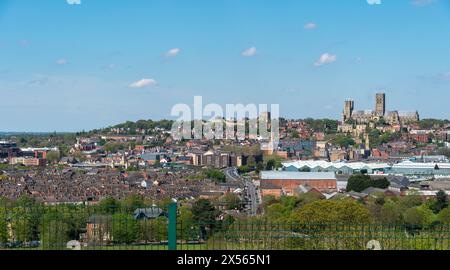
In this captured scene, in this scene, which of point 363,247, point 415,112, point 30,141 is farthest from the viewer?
point 415,112

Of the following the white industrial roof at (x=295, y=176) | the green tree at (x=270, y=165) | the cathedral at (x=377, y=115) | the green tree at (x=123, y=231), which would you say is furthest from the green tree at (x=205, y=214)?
the cathedral at (x=377, y=115)

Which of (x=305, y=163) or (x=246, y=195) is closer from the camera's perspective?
(x=246, y=195)

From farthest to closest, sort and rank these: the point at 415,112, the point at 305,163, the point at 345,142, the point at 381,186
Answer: the point at 415,112 → the point at 345,142 → the point at 305,163 → the point at 381,186

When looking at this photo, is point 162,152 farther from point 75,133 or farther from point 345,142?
point 75,133

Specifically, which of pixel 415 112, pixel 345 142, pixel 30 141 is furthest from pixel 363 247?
pixel 415 112

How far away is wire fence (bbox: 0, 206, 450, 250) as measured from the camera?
16.2 ft

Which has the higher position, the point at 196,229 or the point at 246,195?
the point at 196,229

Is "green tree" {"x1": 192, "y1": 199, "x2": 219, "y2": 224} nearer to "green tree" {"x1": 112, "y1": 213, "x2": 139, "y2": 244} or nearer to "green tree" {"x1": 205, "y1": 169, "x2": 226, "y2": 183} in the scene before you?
"green tree" {"x1": 112, "y1": 213, "x2": 139, "y2": 244}

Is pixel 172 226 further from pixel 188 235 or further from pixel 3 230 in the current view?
pixel 3 230

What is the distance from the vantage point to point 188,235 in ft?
16.8

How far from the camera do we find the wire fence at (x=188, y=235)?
4949mm

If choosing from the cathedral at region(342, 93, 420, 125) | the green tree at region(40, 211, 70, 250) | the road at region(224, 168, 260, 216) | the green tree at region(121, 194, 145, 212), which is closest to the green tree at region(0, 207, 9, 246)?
the green tree at region(40, 211, 70, 250)
